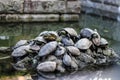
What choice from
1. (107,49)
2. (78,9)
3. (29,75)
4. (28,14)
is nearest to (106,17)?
(78,9)

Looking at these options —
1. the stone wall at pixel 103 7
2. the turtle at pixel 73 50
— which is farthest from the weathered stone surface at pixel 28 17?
the turtle at pixel 73 50

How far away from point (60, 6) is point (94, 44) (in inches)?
Result: 131

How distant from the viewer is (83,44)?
5855 millimetres

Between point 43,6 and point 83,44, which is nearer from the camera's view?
point 83,44

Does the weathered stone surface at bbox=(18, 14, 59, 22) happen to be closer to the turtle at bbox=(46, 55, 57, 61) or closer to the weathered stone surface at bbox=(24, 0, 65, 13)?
the weathered stone surface at bbox=(24, 0, 65, 13)

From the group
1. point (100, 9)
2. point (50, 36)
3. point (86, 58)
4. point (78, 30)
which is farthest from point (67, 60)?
point (100, 9)

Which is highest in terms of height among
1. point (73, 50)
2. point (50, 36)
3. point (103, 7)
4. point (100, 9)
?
point (50, 36)

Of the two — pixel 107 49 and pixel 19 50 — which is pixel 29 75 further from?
pixel 107 49

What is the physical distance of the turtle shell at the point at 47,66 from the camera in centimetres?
520

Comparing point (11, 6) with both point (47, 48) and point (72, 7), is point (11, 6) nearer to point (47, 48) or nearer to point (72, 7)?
point (72, 7)

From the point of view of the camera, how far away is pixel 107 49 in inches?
242

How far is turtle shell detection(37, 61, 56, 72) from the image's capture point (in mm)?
5195

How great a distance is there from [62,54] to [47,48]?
268 millimetres

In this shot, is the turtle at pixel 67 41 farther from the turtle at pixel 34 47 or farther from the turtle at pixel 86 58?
the turtle at pixel 34 47
